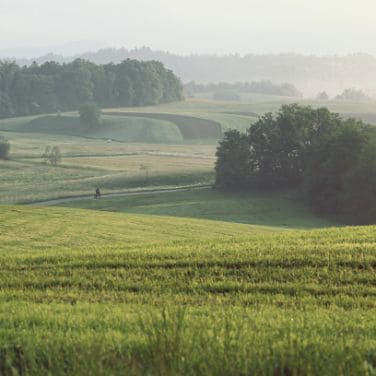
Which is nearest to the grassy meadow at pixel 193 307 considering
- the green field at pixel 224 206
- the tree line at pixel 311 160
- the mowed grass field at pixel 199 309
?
the mowed grass field at pixel 199 309

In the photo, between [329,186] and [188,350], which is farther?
[329,186]

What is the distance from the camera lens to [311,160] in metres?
83.6

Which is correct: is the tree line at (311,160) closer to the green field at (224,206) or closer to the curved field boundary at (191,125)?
the green field at (224,206)

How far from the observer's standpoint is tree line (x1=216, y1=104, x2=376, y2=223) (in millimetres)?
74812

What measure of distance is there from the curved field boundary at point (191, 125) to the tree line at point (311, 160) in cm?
7269

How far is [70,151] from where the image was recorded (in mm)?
133000

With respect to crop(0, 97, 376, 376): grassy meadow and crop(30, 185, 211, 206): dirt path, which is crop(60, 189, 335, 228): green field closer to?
crop(30, 185, 211, 206): dirt path

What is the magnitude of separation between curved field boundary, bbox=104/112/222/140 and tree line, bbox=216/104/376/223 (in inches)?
2862

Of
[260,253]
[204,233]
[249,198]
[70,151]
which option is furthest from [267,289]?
[70,151]

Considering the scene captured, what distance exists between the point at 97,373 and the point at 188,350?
1034 mm

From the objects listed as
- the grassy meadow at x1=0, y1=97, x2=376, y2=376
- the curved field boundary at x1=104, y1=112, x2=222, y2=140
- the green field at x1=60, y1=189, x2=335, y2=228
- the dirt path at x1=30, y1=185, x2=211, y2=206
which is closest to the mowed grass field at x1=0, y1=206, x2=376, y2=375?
the grassy meadow at x1=0, y1=97, x2=376, y2=376

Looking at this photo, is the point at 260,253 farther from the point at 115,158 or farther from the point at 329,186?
the point at 115,158

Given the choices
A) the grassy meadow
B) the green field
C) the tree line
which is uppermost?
the grassy meadow

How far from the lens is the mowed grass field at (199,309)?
6.98 meters
